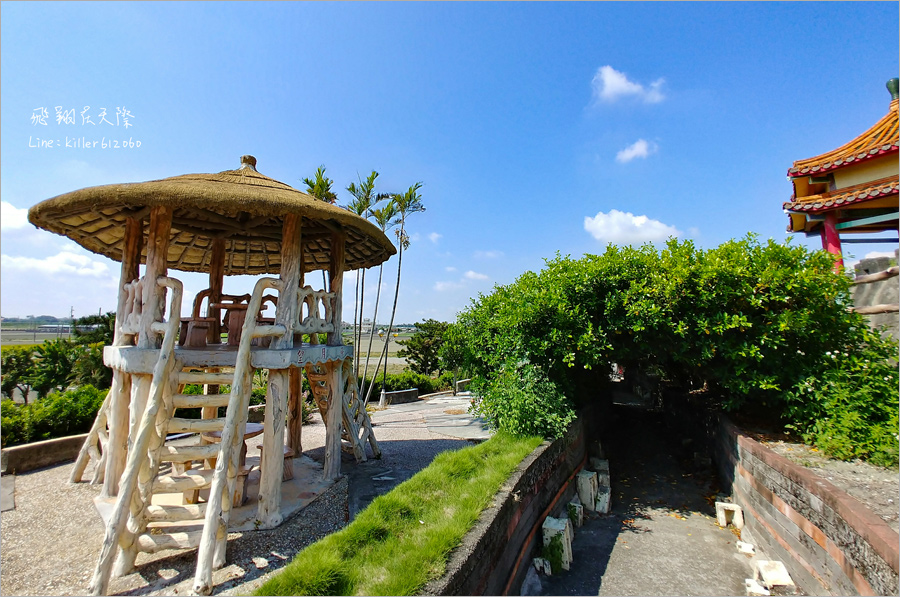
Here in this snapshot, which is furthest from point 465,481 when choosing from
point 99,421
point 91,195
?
point 99,421

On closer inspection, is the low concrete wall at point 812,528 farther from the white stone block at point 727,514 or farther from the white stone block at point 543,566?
the white stone block at point 543,566

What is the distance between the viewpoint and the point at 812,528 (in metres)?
4.87

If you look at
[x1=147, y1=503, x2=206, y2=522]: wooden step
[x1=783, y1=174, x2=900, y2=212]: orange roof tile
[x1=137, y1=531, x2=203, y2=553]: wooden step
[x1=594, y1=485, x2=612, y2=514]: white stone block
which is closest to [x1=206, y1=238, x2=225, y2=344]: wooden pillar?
[x1=147, y1=503, x2=206, y2=522]: wooden step

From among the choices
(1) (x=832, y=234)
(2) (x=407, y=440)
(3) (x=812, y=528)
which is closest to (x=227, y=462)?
(2) (x=407, y=440)

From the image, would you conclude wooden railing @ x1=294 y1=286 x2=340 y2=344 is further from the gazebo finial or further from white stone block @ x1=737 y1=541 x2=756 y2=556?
white stone block @ x1=737 y1=541 x2=756 y2=556

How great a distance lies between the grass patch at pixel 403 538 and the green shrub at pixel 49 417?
8.66m

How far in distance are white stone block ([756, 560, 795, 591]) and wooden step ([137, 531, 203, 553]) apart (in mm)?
7331

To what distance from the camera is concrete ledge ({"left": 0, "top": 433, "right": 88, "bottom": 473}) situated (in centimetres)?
766

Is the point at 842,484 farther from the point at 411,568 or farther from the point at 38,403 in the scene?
the point at 38,403

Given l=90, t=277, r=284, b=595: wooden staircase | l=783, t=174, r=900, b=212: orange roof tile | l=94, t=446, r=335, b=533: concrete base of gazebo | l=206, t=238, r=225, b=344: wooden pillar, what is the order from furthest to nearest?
l=206, t=238, r=225, b=344: wooden pillar → l=783, t=174, r=900, b=212: orange roof tile → l=94, t=446, r=335, b=533: concrete base of gazebo → l=90, t=277, r=284, b=595: wooden staircase

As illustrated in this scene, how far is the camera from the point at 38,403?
9289mm

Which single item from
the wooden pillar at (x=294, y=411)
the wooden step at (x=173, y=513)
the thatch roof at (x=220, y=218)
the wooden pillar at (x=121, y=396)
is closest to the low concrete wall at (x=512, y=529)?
the wooden step at (x=173, y=513)

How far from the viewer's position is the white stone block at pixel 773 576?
5.21 metres

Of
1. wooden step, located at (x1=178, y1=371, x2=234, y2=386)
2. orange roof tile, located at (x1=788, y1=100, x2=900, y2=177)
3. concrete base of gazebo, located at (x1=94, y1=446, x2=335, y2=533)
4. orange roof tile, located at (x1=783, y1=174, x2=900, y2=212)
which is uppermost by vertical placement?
orange roof tile, located at (x1=788, y1=100, x2=900, y2=177)
